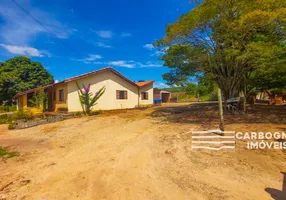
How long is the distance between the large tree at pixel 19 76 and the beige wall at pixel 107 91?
61.8ft

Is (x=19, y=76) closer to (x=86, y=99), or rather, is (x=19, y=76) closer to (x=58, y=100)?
(x=58, y=100)

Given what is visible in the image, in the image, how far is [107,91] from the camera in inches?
719

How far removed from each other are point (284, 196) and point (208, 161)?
5.44ft

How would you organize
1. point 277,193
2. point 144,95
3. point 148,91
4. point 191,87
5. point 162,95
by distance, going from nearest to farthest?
point 277,193 → point 191,87 → point 144,95 → point 148,91 → point 162,95

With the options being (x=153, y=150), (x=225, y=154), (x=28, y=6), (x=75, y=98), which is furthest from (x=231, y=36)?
(x=75, y=98)

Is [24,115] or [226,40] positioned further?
[24,115]

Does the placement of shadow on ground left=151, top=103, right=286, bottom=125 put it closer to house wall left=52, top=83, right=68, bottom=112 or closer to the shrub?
house wall left=52, top=83, right=68, bottom=112

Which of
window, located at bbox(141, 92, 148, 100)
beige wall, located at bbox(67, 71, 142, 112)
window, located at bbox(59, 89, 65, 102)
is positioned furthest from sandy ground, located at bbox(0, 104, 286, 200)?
window, located at bbox(141, 92, 148, 100)

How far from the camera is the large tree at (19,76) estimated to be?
93.2 feet

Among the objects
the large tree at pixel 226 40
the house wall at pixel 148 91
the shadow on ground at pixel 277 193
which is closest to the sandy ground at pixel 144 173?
the shadow on ground at pixel 277 193

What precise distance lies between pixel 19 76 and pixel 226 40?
33.5 m

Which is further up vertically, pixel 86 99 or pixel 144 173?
pixel 86 99

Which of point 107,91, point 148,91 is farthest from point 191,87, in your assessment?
point 148,91

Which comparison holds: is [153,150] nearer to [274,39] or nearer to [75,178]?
[75,178]
